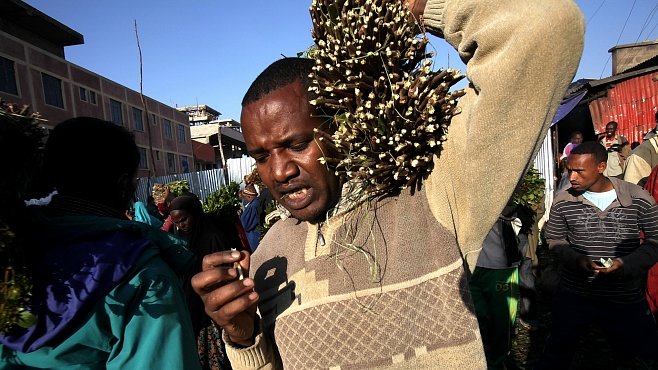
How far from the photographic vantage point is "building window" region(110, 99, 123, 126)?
32791 mm

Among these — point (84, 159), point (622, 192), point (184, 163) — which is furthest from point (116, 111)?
point (622, 192)

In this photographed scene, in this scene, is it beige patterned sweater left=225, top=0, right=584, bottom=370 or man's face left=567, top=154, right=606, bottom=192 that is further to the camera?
man's face left=567, top=154, right=606, bottom=192

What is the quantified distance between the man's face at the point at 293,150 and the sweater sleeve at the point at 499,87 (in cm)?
41

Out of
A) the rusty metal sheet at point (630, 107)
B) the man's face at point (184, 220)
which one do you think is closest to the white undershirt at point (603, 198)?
the man's face at point (184, 220)

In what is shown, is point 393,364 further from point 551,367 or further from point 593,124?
point 593,124

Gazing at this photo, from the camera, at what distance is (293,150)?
1.43 m

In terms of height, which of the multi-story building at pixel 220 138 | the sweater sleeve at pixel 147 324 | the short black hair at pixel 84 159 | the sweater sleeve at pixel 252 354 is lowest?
the sweater sleeve at pixel 252 354

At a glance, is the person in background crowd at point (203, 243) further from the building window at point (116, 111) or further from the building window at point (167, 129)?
the building window at point (167, 129)

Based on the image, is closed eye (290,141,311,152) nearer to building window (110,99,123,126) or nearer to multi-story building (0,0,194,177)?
multi-story building (0,0,194,177)

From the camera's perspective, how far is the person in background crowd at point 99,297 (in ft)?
4.45

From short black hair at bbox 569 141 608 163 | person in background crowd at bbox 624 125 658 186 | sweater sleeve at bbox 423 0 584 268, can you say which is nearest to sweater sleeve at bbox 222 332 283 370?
sweater sleeve at bbox 423 0 584 268

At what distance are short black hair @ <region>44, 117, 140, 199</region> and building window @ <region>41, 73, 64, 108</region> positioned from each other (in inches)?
1128

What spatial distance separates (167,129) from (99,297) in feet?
140

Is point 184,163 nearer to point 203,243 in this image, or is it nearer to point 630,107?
point 630,107
